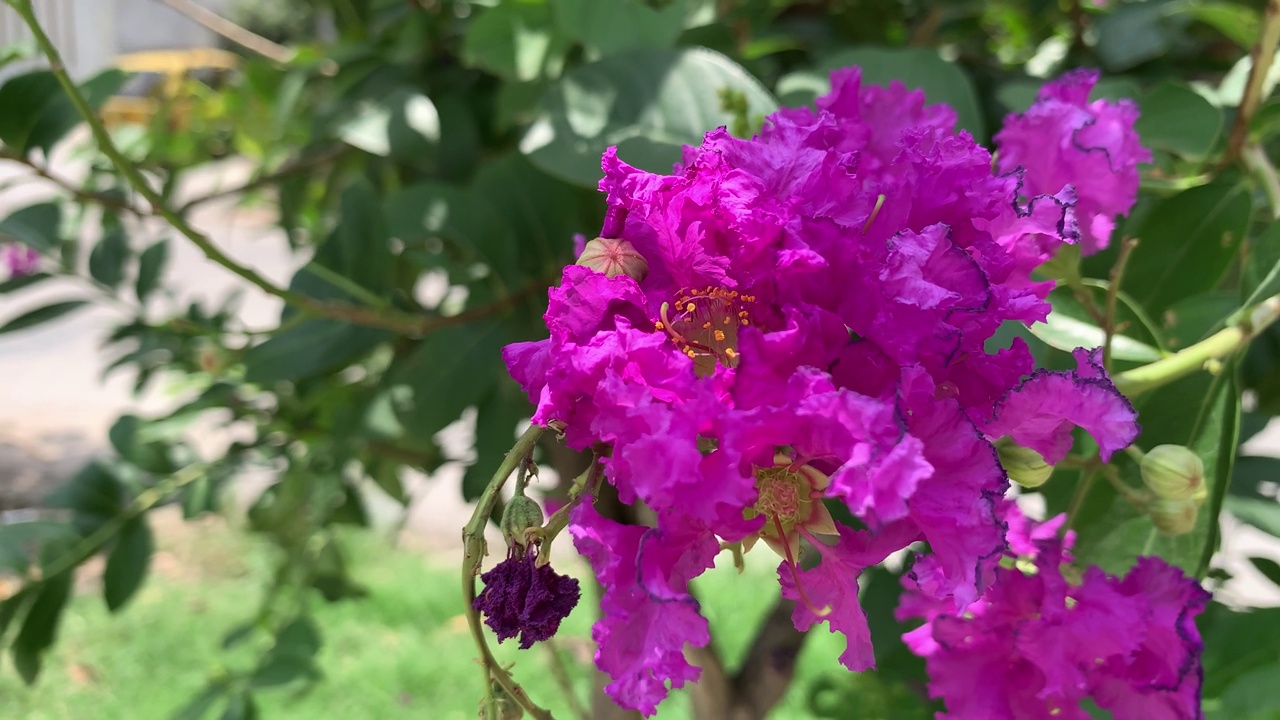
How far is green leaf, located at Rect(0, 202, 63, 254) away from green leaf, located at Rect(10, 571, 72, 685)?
1.10 feet

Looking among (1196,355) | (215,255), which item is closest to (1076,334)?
(1196,355)

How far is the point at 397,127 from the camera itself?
97 cm

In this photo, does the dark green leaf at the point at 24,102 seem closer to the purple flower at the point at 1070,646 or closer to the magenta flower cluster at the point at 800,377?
the magenta flower cluster at the point at 800,377

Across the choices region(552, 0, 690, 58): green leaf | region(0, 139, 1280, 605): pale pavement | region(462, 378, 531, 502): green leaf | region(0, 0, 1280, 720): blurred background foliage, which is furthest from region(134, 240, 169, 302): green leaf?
region(0, 139, 1280, 605): pale pavement

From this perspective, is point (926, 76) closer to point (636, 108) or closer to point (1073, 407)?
point (636, 108)

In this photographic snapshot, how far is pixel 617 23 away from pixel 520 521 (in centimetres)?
50

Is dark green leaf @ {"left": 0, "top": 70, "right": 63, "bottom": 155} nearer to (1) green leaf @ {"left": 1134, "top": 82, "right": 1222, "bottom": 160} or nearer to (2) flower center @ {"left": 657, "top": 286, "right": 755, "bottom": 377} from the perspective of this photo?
(2) flower center @ {"left": 657, "top": 286, "right": 755, "bottom": 377}

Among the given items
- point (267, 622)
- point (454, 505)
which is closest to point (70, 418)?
point (454, 505)

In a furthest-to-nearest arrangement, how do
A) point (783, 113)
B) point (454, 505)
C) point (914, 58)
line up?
1. point (454, 505)
2. point (914, 58)
3. point (783, 113)

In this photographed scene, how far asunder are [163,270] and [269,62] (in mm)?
313

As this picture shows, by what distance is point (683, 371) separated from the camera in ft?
1.14

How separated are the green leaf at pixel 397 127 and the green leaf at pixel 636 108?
0.28 meters

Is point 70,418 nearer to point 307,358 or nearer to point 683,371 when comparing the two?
point 307,358

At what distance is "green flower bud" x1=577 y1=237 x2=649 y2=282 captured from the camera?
0.38 metres
